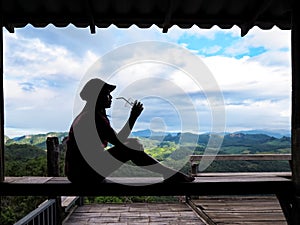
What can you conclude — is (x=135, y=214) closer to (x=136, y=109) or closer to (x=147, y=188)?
(x=147, y=188)

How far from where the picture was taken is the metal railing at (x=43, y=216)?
3086 millimetres

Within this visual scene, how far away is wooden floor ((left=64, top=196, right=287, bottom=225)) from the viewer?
524 cm

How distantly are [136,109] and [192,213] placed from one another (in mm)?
4178

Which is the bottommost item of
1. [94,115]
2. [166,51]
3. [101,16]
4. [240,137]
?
[240,137]

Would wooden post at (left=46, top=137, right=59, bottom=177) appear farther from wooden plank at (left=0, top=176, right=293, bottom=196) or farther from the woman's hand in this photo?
the woman's hand

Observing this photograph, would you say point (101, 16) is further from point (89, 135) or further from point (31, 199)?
point (31, 199)

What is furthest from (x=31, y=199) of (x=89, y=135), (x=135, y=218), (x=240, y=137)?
(x=89, y=135)

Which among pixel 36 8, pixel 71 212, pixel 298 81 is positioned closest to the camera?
pixel 298 81

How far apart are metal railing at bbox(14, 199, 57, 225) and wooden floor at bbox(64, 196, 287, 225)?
109 cm

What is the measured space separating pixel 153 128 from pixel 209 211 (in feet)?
12.2

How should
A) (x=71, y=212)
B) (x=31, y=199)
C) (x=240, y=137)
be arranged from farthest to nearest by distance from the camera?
(x=31, y=199), (x=71, y=212), (x=240, y=137)

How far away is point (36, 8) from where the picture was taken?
2.58 m

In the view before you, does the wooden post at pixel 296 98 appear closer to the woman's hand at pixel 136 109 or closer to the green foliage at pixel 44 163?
the woman's hand at pixel 136 109

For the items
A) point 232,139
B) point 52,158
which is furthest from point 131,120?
point 52,158
